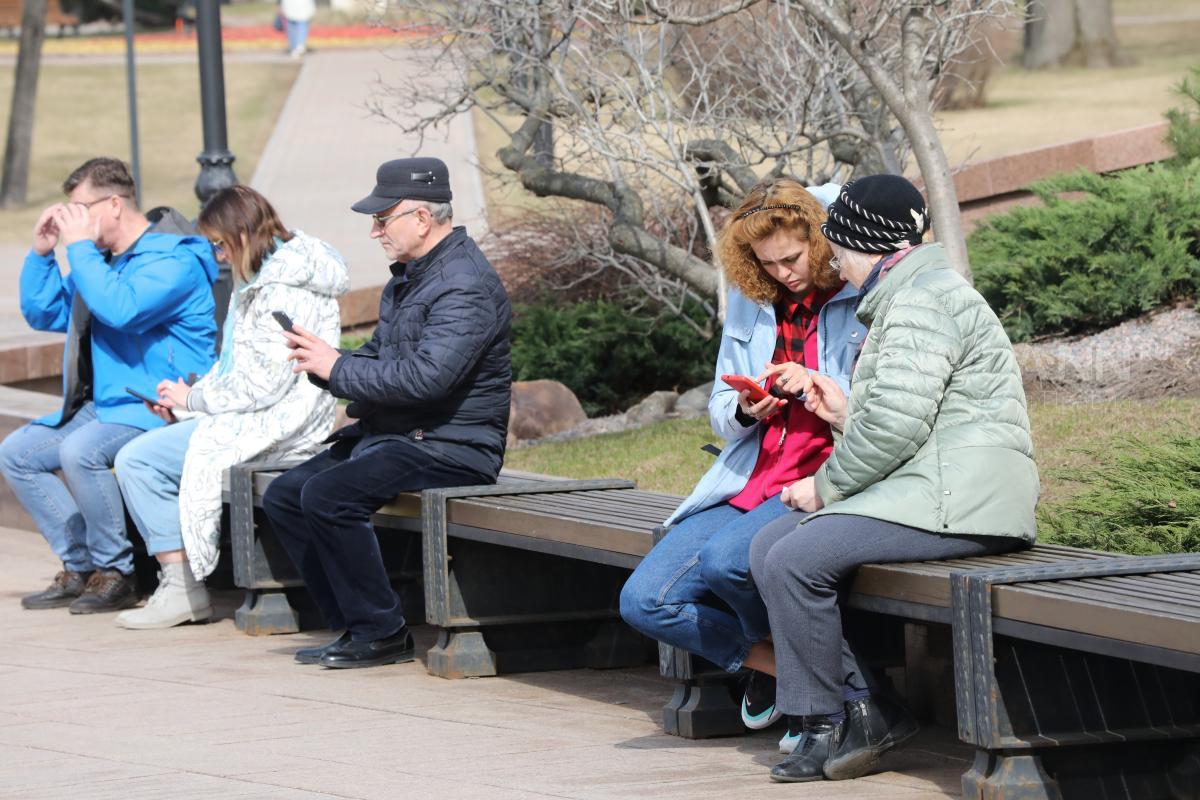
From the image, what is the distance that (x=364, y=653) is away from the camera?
619 cm

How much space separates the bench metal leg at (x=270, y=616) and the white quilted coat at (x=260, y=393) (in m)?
0.23

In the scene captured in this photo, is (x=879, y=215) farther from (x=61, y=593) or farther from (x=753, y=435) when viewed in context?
(x=61, y=593)

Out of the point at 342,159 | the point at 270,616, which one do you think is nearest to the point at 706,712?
the point at 270,616

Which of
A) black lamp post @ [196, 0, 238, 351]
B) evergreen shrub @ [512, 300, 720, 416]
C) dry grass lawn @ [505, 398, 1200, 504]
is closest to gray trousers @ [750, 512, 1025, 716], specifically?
dry grass lawn @ [505, 398, 1200, 504]

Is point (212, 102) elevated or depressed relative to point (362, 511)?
elevated

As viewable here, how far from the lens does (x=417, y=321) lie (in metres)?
6.13

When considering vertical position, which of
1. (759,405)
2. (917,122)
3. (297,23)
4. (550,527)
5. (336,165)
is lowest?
(550,527)

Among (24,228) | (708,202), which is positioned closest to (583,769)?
(708,202)

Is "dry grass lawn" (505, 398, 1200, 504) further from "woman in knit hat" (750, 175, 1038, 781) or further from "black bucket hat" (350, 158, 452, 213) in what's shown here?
"black bucket hat" (350, 158, 452, 213)

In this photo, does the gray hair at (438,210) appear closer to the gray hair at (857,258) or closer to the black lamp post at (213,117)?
the gray hair at (857,258)

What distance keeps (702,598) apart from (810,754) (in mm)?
532

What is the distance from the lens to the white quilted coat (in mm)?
6840

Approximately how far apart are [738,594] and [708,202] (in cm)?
605

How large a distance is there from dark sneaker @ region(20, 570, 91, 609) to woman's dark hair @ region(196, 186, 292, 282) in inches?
62.1
